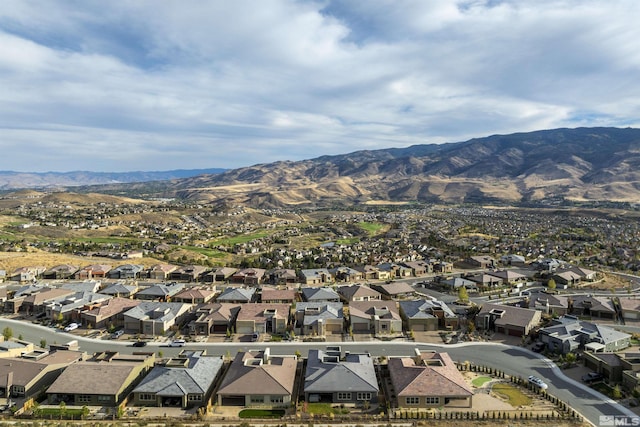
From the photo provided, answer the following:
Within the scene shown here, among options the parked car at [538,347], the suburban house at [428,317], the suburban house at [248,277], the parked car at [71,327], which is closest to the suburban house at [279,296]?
the suburban house at [248,277]

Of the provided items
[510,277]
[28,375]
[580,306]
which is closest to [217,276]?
[28,375]

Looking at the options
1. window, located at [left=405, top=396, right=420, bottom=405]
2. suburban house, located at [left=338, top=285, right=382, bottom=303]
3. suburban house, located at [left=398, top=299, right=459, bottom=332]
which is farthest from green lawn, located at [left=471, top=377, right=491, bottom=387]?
suburban house, located at [left=338, top=285, right=382, bottom=303]

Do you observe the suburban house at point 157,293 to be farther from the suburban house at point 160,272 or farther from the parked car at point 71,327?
the suburban house at point 160,272

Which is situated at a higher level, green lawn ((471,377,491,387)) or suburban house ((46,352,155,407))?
suburban house ((46,352,155,407))

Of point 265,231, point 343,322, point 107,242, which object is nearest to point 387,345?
point 343,322

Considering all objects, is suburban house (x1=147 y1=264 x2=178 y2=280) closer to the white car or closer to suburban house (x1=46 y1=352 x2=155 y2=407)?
suburban house (x1=46 y1=352 x2=155 y2=407)

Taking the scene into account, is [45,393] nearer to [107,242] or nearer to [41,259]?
[41,259]
